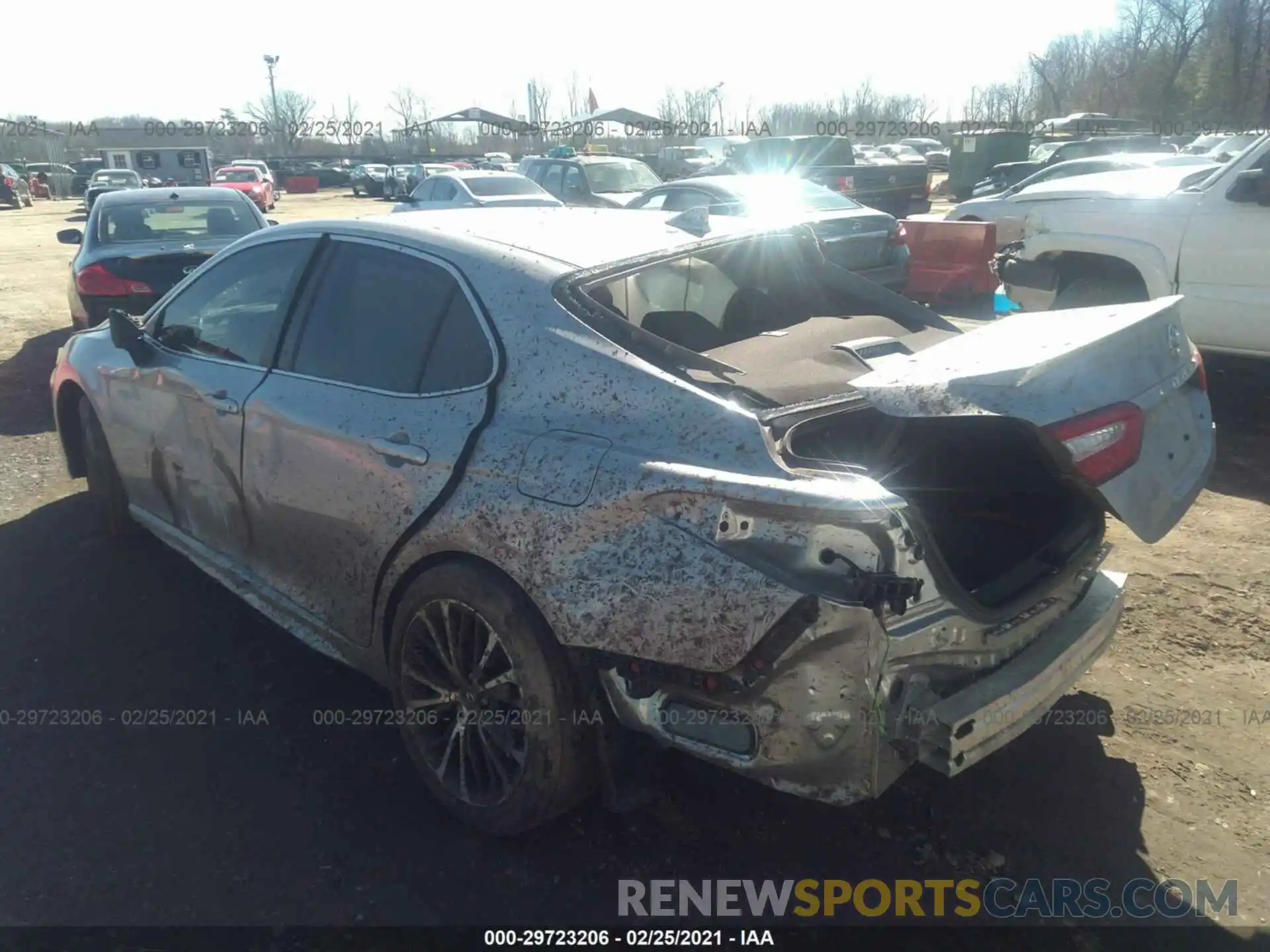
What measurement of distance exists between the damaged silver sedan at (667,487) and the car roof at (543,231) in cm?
2

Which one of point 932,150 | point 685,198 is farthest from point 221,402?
point 932,150

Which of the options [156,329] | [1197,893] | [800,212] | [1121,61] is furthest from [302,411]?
[1121,61]

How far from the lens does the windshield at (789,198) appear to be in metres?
10.2

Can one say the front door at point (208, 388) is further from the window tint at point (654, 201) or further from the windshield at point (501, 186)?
the windshield at point (501, 186)

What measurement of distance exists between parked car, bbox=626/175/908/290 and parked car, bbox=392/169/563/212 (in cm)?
467

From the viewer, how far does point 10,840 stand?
296 centimetres

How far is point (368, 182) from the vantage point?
4094 cm

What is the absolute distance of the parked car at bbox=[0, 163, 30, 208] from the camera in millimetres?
37781

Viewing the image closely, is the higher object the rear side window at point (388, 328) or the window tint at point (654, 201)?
the window tint at point (654, 201)

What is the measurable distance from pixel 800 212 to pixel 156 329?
7.13 metres

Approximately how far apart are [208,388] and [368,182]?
132 feet

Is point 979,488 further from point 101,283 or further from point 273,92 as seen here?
point 273,92

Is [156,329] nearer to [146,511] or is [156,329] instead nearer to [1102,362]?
[146,511]

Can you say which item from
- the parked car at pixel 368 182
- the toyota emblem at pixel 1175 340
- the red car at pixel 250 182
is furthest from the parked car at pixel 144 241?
the parked car at pixel 368 182
